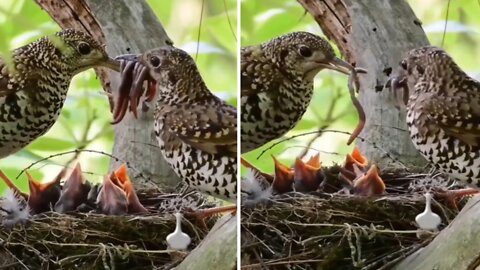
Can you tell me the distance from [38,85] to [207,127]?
0.36 metres

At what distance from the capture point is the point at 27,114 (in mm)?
1496

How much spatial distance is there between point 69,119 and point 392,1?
749 millimetres

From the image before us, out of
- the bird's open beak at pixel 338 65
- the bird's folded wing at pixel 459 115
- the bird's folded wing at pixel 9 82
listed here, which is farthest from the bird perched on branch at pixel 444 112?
the bird's folded wing at pixel 9 82

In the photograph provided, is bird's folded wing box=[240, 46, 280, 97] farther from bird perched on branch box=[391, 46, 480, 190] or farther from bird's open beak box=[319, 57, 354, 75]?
bird perched on branch box=[391, 46, 480, 190]

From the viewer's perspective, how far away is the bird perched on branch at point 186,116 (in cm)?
154

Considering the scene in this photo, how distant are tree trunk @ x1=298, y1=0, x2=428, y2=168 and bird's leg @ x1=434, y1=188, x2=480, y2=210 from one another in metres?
0.08

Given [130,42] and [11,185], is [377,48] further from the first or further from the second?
[11,185]

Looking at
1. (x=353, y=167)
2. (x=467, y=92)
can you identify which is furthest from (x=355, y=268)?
(x=467, y=92)

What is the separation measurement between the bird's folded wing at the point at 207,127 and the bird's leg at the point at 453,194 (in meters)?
0.45

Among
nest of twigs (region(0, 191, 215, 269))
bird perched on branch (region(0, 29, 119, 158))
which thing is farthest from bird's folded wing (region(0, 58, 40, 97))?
nest of twigs (region(0, 191, 215, 269))

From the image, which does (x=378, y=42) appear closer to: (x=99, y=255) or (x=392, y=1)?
(x=392, y=1)

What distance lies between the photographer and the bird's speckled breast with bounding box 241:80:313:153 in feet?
5.24

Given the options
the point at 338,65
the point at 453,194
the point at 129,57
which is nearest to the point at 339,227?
the point at 453,194

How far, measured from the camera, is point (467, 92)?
1513 mm
